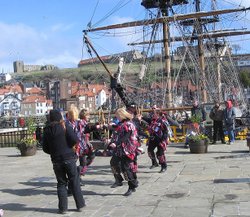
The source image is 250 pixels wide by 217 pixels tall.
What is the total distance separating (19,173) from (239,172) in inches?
217

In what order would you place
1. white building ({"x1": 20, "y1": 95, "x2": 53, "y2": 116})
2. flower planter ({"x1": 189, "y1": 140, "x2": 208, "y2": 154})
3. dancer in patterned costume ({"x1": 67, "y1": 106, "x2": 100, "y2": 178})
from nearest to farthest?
dancer in patterned costume ({"x1": 67, "y1": 106, "x2": 100, "y2": 178}), flower planter ({"x1": 189, "y1": 140, "x2": 208, "y2": 154}), white building ({"x1": 20, "y1": 95, "x2": 53, "y2": 116})

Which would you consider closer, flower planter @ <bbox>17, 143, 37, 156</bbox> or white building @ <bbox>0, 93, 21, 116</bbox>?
flower planter @ <bbox>17, 143, 37, 156</bbox>

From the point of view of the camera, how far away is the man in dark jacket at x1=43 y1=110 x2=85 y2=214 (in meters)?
7.43

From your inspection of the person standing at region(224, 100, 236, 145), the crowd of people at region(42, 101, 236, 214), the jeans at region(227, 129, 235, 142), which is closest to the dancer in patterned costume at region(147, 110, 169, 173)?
the crowd of people at region(42, 101, 236, 214)

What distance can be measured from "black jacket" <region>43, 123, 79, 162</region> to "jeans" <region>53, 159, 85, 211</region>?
0.33ft

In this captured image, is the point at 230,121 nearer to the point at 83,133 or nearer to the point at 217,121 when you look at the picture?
the point at 217,121

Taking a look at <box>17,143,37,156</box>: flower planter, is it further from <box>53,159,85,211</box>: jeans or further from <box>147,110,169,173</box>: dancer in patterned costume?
<box>53,159,85,211</box>: jeans

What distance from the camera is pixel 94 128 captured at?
31.3 ft

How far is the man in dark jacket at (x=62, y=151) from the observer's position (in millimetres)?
7430

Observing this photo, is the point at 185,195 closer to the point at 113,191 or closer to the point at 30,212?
the point at 113,191

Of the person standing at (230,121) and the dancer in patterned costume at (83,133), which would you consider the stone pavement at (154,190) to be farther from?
the person standing at (230,121)

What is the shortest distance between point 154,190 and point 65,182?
1989 mm

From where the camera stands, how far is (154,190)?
8.88 meters

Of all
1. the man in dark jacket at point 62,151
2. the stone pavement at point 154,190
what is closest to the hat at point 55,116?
the man in dark jacket at point 62,151
